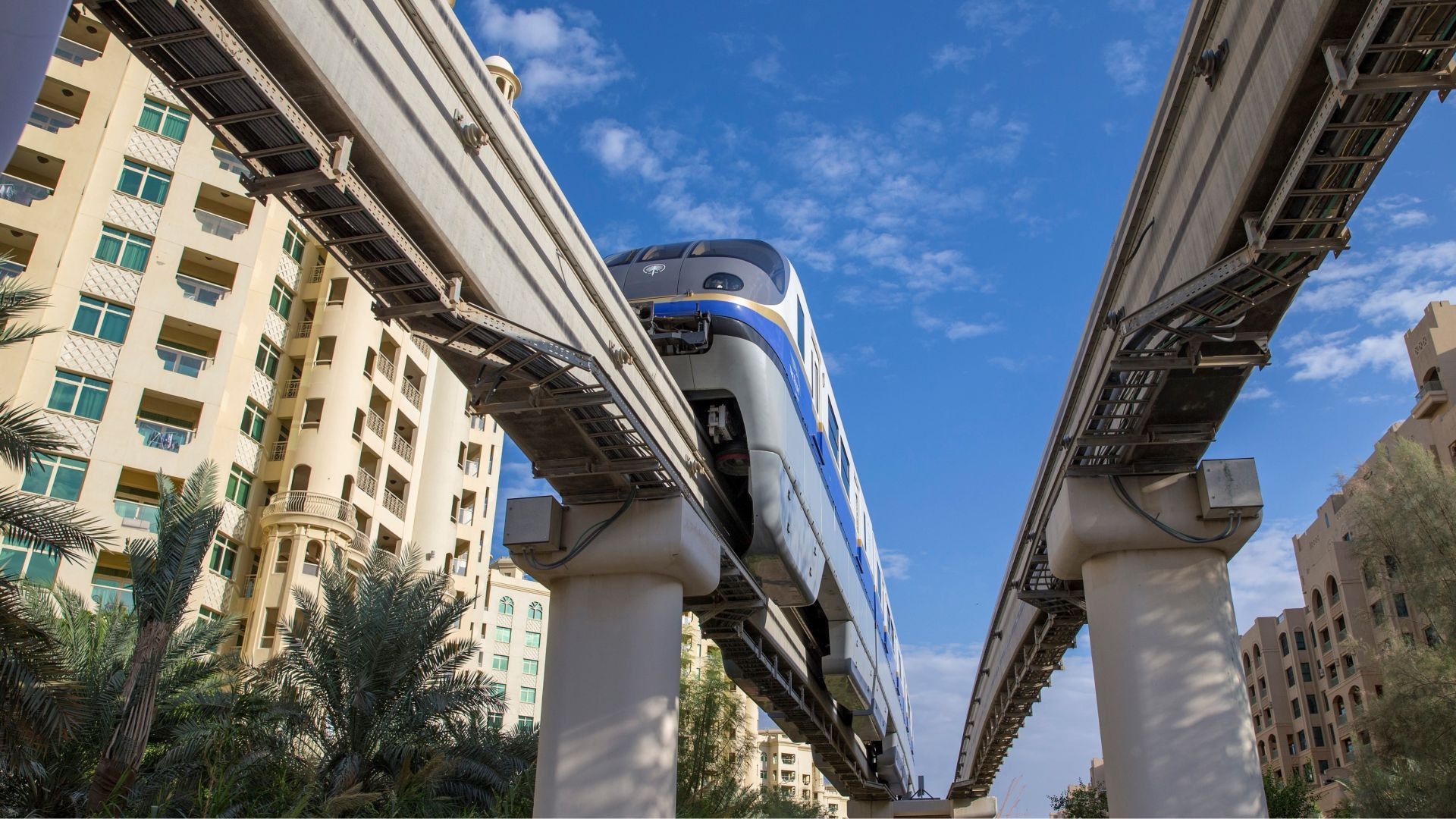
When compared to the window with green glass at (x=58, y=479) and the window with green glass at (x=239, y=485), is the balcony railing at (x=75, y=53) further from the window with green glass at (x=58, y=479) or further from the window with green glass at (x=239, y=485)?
the window with green glass at (x=239, y=485)

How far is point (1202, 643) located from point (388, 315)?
10.7 metres

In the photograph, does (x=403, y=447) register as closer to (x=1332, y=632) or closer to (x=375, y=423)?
(x=375, y=423)

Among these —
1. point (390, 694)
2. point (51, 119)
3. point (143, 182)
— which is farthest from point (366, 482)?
point (390, 694)

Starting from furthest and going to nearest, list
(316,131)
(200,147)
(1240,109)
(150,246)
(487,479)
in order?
(487,479)
(200,147)
(150,246)
(1240,109)
(316,131)

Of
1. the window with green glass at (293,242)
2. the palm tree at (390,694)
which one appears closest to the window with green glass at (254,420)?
the window with green glass at (293,242)

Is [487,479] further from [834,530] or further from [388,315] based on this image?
[388,315]

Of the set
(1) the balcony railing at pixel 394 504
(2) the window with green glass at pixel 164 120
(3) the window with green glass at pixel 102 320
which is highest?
(2) the window with green glass at pixel 164 120

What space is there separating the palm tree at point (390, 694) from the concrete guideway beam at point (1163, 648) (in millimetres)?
11109

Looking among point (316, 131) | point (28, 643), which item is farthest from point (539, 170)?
point (28, 643)

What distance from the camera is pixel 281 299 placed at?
44.7 meters

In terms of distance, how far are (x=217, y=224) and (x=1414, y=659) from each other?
4057cm

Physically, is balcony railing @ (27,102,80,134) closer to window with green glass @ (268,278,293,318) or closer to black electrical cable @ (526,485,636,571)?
window with green glass @ (268,278,293,318)

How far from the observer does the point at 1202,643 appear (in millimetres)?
13922

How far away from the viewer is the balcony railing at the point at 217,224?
39969mm
